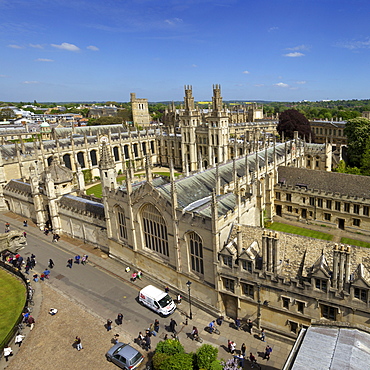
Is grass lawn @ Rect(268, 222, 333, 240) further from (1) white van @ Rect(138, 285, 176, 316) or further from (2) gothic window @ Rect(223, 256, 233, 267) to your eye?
(1) white van @ Rect(138, 285, 176, 316)

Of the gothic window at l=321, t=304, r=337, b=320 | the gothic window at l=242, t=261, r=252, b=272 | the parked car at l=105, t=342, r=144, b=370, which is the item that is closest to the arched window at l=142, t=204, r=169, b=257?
the gothic window at l=242, t=261, r=252, b=272

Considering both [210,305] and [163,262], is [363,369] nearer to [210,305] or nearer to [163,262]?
[210,305]

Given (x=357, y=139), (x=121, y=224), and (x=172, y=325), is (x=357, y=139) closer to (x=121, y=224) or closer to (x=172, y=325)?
(x=121, y=224)

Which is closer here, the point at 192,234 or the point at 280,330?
the point at 280,330

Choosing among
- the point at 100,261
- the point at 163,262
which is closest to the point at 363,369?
the point at 163,262

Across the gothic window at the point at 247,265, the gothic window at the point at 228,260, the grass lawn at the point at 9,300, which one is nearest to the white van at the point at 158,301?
the gothic window at the point at 228,260

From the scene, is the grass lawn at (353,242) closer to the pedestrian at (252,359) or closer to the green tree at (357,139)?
the pedestrian at (252,359)

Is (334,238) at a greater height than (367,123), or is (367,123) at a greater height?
(367,123)
